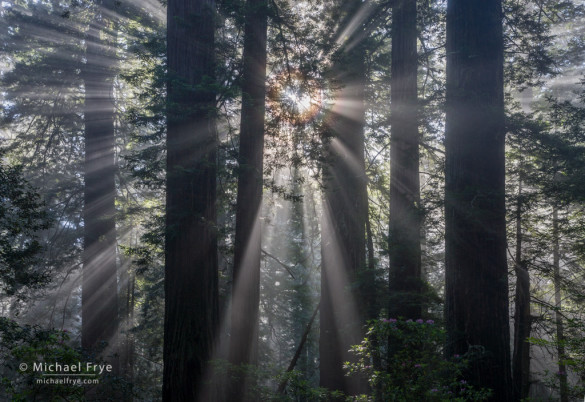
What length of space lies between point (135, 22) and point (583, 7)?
487 inches

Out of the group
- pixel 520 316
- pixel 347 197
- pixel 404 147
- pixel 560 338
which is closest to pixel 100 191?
pixel 347 197

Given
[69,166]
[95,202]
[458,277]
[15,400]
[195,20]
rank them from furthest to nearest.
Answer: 1. [69,166]
2. [95,202]
3. [195,20]
4. [458,277]
5. [15,400]

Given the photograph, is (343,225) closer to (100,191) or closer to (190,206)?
(190,206)

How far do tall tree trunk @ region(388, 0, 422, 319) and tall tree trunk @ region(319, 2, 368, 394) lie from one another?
0.99 m

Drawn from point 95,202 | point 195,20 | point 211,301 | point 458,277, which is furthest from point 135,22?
point 458,277

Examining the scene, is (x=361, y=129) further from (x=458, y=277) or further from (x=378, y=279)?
(x=458, y=277)

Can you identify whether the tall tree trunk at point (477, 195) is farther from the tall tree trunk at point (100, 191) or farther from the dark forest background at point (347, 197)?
the tall tree trunk at point (100, 191)

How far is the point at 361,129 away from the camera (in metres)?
10.2

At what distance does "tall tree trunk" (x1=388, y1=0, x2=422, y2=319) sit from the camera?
25.0 ft

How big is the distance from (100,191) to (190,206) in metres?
8.38

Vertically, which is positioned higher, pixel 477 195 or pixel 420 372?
pixel 477 195

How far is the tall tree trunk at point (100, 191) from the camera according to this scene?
12961 mm

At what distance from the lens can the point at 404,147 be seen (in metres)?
8.27

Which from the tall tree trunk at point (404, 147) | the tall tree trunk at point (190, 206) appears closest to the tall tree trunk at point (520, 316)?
the tall tree trunk at point (404, 147)
